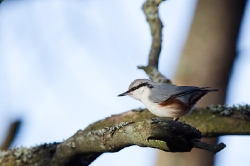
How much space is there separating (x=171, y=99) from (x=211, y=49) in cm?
150

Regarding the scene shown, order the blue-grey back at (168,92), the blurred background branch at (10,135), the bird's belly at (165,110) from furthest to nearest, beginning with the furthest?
1. the blurred background branch at (10,135)
2. the blue-grey back at (168,92)
3. the bird's belly at (165,110)

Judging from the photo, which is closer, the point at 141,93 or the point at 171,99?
the point at 171,99

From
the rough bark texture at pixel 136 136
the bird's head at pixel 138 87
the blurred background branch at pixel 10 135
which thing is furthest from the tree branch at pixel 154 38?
the blurred background branch at pixel 10 135

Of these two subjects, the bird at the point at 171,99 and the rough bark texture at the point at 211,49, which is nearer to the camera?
the bird at the point at 171,99

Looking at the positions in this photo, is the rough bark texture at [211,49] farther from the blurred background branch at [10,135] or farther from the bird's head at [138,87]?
the blurred background branch at [10,135]

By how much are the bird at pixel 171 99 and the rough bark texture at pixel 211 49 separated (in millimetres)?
1061

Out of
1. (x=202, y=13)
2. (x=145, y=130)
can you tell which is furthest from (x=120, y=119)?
(x=202, y=13)

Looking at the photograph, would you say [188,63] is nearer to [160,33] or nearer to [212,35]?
[212,35]

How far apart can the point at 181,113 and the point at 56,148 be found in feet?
3.21

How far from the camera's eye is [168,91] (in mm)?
3908

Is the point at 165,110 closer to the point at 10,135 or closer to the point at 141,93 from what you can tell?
the point at 141,93

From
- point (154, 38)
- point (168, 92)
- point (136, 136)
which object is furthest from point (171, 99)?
point (136, 136)

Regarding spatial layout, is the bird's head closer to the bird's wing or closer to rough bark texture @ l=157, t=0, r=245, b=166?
the bird's wing

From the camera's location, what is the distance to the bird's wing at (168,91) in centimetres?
386
